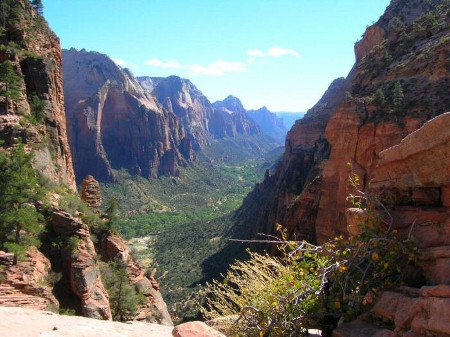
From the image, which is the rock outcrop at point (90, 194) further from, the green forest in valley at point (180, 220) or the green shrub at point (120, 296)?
the green shrub at point (120, 296)

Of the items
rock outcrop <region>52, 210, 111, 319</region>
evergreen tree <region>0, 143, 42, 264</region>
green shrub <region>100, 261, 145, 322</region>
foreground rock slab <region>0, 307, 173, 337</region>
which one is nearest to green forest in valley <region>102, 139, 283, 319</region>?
green shrub <region>100, 261, 145, 322</region>

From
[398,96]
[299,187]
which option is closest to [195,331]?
[398,96]

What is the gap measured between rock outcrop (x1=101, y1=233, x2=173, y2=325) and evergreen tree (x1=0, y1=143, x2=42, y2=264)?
7.26m

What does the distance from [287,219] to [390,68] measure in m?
15.3

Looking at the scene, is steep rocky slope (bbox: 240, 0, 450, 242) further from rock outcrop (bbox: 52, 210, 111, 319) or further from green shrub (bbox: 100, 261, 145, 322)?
rock outcrop (bbox: 52, 210, 111, 319)

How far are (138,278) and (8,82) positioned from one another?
1457 cm

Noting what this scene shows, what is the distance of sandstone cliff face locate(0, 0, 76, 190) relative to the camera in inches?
938

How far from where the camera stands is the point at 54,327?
315 inches

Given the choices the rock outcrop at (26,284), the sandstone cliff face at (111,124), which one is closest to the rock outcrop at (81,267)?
the rock outcrop at (26,284)

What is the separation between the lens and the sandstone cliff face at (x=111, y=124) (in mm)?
129125

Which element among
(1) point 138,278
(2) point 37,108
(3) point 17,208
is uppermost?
(2) point 37,108

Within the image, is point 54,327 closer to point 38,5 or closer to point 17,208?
point 17,208

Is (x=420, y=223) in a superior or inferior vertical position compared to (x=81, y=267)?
superior

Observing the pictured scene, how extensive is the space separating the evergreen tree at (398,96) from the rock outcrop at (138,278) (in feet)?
59.4
